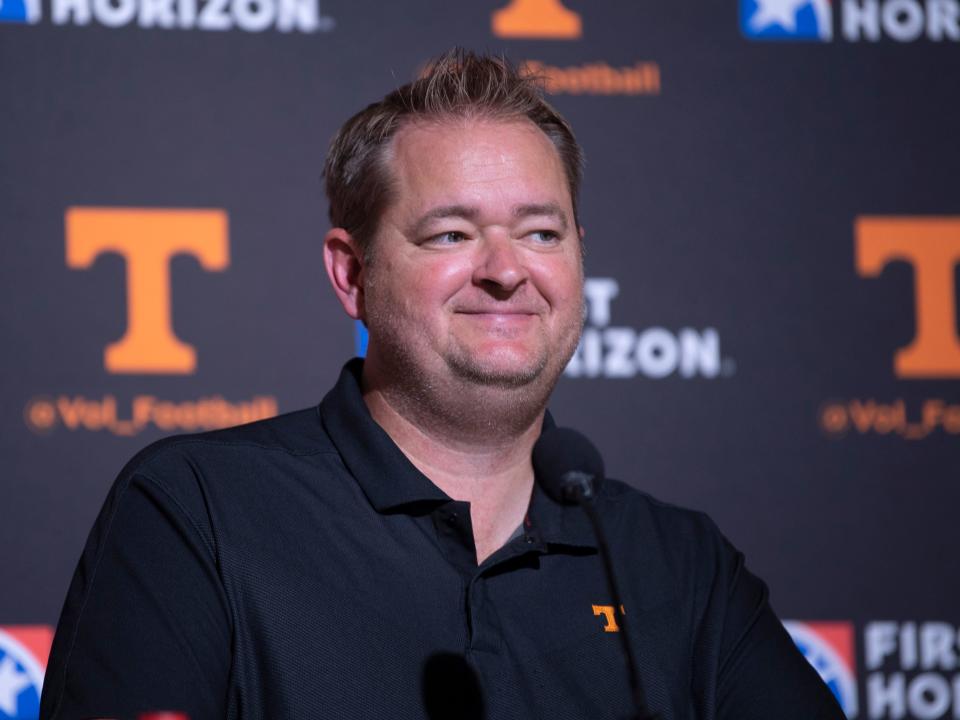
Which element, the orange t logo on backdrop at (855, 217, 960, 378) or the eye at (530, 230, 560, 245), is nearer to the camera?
the eye at (530, 230, 560, 245)

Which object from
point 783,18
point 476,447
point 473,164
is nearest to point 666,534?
point 476,447

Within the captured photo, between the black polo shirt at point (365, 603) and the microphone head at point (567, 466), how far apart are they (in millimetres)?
422

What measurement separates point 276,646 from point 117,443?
115 centimetres

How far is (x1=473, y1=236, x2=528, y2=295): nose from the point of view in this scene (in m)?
1.97

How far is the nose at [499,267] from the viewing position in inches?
77.5

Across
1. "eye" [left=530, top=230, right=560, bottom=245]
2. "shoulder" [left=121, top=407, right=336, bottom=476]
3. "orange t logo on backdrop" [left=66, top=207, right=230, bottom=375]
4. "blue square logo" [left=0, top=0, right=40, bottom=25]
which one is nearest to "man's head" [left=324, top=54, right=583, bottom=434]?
"eye" [left=530, top=230, right=560, bottom=245]

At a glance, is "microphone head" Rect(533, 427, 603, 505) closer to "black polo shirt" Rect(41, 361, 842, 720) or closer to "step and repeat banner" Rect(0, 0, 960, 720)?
"black polo shirt" Rect(41, 361, 842, 720)

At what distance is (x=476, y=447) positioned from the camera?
209 centimetres

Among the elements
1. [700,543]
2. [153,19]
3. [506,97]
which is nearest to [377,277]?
[506,97]

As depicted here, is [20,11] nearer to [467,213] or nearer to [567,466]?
[467,213]

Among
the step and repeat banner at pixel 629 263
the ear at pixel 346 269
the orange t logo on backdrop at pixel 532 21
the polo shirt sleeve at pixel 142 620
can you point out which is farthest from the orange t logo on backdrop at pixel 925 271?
the polo shirt sleeve at pixel 142 620

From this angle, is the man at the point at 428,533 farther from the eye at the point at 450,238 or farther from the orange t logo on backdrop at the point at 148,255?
the orange t logo on backdrop at the point at 148,255

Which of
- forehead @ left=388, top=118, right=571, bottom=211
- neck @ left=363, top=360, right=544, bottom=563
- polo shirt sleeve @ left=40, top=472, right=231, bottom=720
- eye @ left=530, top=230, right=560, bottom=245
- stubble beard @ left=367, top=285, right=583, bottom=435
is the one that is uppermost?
forehead @ left=388, top=118, right=571, bottom=211

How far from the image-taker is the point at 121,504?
1.84 meters
